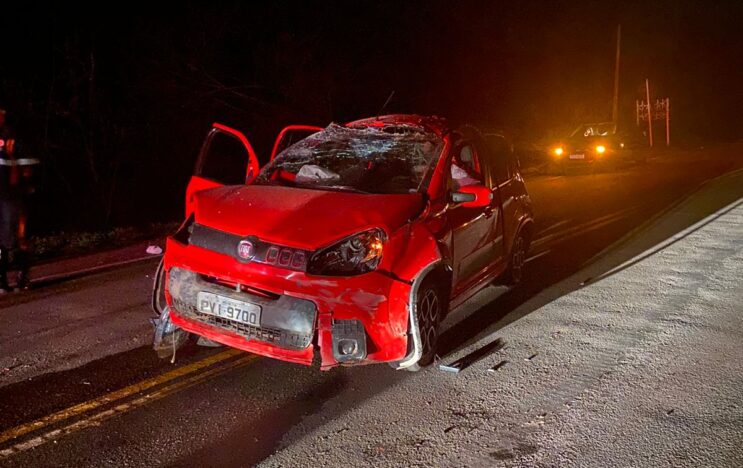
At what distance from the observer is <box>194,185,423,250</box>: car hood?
415 cm

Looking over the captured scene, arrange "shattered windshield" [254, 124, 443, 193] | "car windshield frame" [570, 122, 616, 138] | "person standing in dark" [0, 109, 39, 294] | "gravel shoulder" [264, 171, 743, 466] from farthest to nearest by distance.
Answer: "car windshield frame" [570, 122, 616, 138] < "person standing in dark" [0, 109, 39, 294] < "shattered windshield" [254, 124, 443, 193] < "gravel shoulder" [264, 171, 743, 466]

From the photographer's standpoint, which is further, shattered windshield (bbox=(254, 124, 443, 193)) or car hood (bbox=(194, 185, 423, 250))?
shattered windshield (bbox=(254, 124, 443, 193))

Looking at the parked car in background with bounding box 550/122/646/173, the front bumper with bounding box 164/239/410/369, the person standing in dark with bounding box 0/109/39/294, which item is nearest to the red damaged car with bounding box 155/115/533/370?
the front bumper with bounding box 164/239/410/369

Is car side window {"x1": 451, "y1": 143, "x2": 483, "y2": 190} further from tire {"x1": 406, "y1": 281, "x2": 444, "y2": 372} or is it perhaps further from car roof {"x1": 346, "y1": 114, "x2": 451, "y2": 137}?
tire {"x1": 406, "y1": 281, "x2": 444, "y2": 372}

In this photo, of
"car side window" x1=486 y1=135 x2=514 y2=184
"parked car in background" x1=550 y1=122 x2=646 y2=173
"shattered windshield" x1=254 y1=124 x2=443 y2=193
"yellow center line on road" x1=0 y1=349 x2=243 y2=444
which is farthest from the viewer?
"parked car in background" x1=550 y1=122 x2=646 y2=173

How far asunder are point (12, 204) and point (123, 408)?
3.76 m

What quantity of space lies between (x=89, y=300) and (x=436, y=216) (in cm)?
376

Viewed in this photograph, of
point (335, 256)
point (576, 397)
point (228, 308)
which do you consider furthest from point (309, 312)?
point (576, 397)

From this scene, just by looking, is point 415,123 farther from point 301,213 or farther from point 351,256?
point 351,256

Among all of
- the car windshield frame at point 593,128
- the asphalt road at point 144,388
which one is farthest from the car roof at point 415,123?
the car windshield frame at point 593,128

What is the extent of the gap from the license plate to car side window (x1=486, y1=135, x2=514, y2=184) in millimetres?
2894

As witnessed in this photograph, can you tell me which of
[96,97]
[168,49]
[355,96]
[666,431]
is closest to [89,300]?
[666,431]

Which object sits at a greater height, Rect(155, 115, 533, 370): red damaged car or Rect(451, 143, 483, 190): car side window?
Rect(451, 143, 483, 190): car side window

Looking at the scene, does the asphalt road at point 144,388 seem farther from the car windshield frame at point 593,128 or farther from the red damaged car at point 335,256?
the car windshield frame at point 593,128
